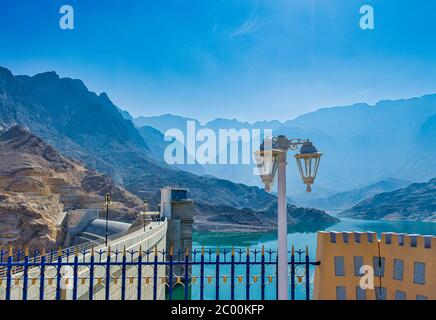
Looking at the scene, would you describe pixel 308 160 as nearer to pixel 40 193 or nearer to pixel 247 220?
pixel 40 193

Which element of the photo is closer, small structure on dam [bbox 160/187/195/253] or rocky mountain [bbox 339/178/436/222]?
small structure on dam [bbox 160/187/195/253]

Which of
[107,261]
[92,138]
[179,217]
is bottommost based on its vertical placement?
[179,217]

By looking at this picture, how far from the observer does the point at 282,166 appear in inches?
232

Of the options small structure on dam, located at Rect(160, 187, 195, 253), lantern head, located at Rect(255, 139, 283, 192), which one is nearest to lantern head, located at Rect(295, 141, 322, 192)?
lantern head, located at Rect(255, 139, 283, 192)

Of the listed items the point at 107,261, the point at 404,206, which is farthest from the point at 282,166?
the point at 404,206

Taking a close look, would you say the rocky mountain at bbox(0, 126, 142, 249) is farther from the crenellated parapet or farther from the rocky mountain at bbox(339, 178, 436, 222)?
the rocky mountain at bbox(339, 178, 436, 222)

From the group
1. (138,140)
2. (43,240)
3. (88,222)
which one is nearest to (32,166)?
(88,222)

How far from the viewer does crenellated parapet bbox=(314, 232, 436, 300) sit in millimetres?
6910

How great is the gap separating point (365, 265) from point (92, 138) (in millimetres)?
157771

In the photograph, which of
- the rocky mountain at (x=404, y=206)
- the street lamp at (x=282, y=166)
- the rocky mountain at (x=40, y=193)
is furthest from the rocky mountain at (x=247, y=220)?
the street lamp at (x=282, y=166)

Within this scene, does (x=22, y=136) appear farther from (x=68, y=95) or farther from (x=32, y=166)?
(x=68, y=95)

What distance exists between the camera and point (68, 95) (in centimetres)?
17438

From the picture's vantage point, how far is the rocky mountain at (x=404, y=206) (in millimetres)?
121250

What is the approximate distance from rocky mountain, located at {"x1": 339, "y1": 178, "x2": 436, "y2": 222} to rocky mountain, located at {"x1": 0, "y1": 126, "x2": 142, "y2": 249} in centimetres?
9375
